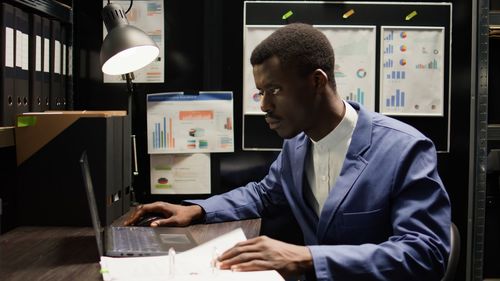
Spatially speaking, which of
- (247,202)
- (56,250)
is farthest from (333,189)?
(56,250)

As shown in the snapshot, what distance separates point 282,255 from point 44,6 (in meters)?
1.19

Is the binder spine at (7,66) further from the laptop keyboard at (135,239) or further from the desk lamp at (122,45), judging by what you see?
the laptop keyboard at (135,239)

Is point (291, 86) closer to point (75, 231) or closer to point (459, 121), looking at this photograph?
point (75, 231)

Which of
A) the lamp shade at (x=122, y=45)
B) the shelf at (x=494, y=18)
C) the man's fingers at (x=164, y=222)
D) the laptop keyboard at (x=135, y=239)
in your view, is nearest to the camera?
the laptop keyboard at (x=135, y=239)

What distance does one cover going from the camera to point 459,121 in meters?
2.12

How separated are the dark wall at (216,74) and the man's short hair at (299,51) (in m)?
0.75

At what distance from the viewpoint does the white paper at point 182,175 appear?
2.13 m

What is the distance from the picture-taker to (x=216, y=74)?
2125 millimetres

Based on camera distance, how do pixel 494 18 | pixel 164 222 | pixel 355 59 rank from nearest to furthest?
pixel 164 222, pixel 494 18, pixel 355 59

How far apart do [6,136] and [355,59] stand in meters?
1.28

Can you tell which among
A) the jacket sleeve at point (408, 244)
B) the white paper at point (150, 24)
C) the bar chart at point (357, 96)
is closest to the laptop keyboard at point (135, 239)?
the jacket sleeve at point (408, 244)

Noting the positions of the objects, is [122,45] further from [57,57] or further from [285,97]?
[285,97]

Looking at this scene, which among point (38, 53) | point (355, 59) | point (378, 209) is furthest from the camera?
point (355, 59)

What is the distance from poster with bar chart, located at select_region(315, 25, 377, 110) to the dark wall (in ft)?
1.04
